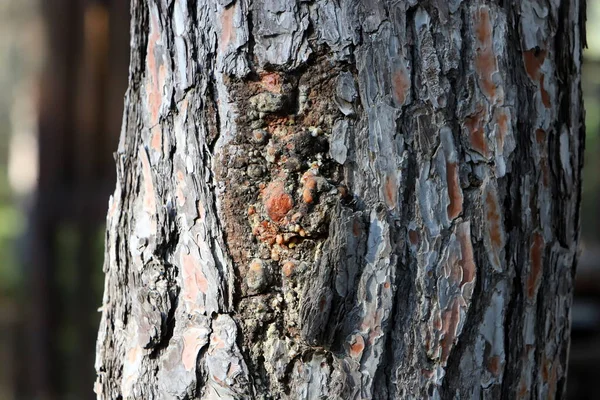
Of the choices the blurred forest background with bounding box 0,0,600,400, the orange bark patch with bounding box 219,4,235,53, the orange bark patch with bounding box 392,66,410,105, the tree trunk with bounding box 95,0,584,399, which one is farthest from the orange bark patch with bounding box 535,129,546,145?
the blurred forest background with bounding box 0,0,600,400

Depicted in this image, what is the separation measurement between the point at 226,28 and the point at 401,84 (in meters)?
0.27

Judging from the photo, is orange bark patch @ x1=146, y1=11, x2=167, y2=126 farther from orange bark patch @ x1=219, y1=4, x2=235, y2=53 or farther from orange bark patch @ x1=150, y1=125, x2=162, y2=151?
orange bark patch @ x1=219, y1=4, x2=235, y2=53

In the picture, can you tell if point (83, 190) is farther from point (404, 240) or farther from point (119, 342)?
point (404, 240)

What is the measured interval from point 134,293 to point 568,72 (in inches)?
31.7

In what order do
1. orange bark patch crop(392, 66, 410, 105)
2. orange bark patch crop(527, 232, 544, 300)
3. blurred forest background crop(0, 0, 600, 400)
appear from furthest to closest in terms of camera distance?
blurred forest background crop(0, 0, 600, 400) < orange bark patch crop(527, 232, 544, 300) < orange bark patch crop(392, 66, 410, 105)

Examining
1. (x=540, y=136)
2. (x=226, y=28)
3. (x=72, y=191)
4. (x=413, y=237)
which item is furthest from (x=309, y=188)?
(x=72, y=191)

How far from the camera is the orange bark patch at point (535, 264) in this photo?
1.00 meters

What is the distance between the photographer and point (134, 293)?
3.43 ft

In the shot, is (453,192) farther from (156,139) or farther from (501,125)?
(156,139)

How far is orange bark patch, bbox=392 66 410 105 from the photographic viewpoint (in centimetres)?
90

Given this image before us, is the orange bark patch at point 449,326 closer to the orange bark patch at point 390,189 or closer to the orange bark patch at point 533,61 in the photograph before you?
the orange bark patch at point 390,189

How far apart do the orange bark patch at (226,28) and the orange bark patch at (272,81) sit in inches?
2.8

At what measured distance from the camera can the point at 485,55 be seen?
0.93 metres

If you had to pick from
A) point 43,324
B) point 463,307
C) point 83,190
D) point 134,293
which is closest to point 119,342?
point 134,293
